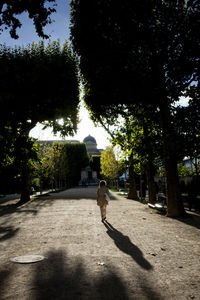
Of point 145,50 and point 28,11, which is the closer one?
point 28,11

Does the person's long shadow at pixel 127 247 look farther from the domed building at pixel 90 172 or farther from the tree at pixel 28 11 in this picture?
the domed building at pixel 90 172

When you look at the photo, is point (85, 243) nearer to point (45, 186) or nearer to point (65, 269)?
point (65, 269)

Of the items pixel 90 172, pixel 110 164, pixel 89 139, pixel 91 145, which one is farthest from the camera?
pixel 89 139

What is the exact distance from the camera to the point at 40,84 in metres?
19.2

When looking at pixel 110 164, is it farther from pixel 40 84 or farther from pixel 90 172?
pixel 90 172

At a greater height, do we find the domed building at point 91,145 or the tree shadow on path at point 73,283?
the domed building at point 91,145

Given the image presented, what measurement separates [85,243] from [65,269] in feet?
6.57

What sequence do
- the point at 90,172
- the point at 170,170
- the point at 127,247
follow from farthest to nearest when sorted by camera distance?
the point at 90,172 < the point at 170,170 < the point at 127,247

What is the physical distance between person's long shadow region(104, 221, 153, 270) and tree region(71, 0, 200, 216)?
4611 millimetres

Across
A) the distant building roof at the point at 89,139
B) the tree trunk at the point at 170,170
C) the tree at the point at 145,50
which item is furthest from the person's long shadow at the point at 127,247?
the distant building roof at the point at 89,139

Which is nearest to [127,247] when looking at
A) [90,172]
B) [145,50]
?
[145,50]

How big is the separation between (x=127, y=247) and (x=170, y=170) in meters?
6.47

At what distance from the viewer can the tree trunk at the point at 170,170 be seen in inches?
458

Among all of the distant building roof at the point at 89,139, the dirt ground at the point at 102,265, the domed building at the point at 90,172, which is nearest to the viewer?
the dirt ground at the point at 102,265
